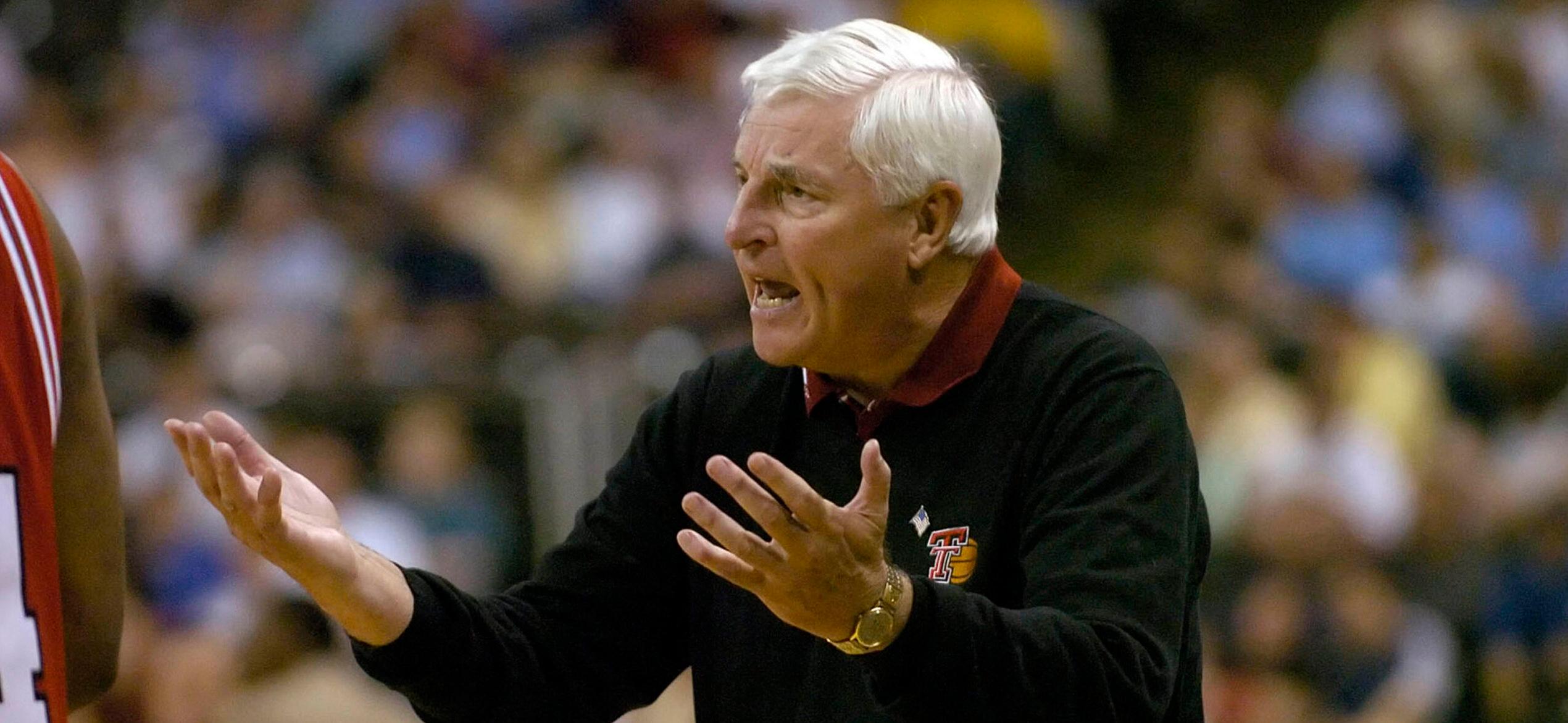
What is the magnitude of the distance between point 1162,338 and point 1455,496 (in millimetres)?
1150

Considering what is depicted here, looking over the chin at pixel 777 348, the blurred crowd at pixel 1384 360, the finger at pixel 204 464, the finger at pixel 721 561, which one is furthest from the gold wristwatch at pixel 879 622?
the blurred crowd at pixel 1384 360

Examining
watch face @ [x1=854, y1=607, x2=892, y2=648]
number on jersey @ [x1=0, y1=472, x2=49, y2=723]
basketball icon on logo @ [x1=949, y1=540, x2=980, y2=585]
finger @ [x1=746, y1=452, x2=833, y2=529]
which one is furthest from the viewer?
basketball icon on logo @ [x1=949, y1=540, x2=980, y2=585]

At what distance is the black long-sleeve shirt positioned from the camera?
275cm

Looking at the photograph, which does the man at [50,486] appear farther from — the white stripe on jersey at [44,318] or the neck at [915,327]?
the neck at [915,327]

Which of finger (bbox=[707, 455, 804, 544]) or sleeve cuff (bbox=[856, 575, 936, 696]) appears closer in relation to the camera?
finger (bbox=[707, 455, 804, 544])

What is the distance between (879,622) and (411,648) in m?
0.76

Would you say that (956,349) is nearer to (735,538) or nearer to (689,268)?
(735,538)

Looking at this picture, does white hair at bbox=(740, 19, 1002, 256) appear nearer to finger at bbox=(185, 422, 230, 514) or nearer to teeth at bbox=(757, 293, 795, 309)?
teeth at bbox=(757, 293, 795, 309)

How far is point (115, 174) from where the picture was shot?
384 inches

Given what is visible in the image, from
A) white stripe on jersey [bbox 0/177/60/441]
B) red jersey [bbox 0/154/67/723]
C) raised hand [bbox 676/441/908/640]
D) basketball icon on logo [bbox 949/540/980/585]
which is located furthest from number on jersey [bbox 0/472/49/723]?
basketball icon on logo [bbox 949/540/980/585]

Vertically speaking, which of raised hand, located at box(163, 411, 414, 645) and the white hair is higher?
the white hair

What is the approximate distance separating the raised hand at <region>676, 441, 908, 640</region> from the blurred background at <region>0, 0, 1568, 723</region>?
364cm

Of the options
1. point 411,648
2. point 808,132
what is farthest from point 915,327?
point 411,648

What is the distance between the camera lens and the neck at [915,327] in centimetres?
323
